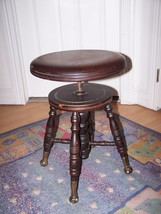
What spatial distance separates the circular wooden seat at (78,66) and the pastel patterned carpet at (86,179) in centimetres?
63

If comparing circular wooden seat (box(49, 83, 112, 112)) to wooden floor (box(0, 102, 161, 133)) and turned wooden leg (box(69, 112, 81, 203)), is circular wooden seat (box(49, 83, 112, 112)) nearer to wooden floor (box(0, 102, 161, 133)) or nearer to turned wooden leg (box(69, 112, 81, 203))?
turned wooden leg (box(69, 112, 81, 203))

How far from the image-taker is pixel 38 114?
2.30 m

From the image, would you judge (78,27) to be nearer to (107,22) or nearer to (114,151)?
(107,22)

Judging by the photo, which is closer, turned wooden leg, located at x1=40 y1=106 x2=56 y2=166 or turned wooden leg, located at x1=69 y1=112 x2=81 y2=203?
turned wooden leg, located at x1=69 y1=112 x2=81 y2=203

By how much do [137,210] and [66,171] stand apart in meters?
0.49

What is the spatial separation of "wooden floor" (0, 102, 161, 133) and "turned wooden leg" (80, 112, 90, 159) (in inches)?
26.7

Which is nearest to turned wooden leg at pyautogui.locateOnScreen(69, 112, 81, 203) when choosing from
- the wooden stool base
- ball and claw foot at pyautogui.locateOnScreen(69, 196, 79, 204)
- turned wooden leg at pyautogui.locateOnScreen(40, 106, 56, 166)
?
the wooden stool base

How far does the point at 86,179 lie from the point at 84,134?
265 mm

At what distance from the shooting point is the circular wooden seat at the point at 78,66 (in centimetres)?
107

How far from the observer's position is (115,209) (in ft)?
3.96

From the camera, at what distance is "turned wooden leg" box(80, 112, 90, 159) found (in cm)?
140

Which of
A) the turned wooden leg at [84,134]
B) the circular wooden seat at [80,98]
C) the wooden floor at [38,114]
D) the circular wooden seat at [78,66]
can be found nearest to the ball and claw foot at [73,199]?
the turned wooden leg at [84,134]

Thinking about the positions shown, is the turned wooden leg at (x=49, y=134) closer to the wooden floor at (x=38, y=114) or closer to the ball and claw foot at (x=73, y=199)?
the ball and claw foot at (x=73, y=199)

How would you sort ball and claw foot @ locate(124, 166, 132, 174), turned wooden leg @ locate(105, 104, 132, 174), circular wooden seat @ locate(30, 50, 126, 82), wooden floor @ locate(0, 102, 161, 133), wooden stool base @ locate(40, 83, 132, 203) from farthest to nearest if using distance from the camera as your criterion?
wooden floor @ locate(0, 102, 161, 133), ball and claw foot @ locate(124, 166, 132, 174), turned wooden leg @ locate(105, 104, 132, 174), wooden stool base @ locate(40, 83, 132, 203), circular wooden seat @ locate(30, 50, 126, 82)
